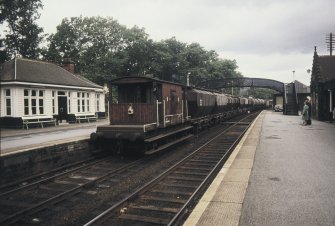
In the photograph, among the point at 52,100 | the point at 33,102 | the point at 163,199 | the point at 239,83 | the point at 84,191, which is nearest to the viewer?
the point at 163,199

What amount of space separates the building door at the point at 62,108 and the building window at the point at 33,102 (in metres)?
2.19

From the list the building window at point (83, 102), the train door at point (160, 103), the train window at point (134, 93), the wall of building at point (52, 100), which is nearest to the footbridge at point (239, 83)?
the wall of building at point (52, 100)

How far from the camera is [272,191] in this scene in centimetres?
714

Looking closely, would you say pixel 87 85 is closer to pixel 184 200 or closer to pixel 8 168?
pixel 8 168

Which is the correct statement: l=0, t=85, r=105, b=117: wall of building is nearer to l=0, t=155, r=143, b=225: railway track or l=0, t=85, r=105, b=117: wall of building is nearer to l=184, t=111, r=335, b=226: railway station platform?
l=0, t=155, r=143, b=225: railway track

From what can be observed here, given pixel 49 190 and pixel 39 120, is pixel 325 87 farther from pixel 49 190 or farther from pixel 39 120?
pixel 49 190

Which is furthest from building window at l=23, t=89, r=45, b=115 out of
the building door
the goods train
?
the goods train

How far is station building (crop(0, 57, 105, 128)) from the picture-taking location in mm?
20156

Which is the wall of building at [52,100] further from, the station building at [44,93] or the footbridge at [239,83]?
the footbridge at [239,83]

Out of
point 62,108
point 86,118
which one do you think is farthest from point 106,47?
point 62,108

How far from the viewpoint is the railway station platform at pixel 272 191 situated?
5566 mm

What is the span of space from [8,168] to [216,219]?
6.59m

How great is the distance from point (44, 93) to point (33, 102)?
3.23 ft

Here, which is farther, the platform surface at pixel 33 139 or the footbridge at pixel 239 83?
the footbridge at pixel 239 83
